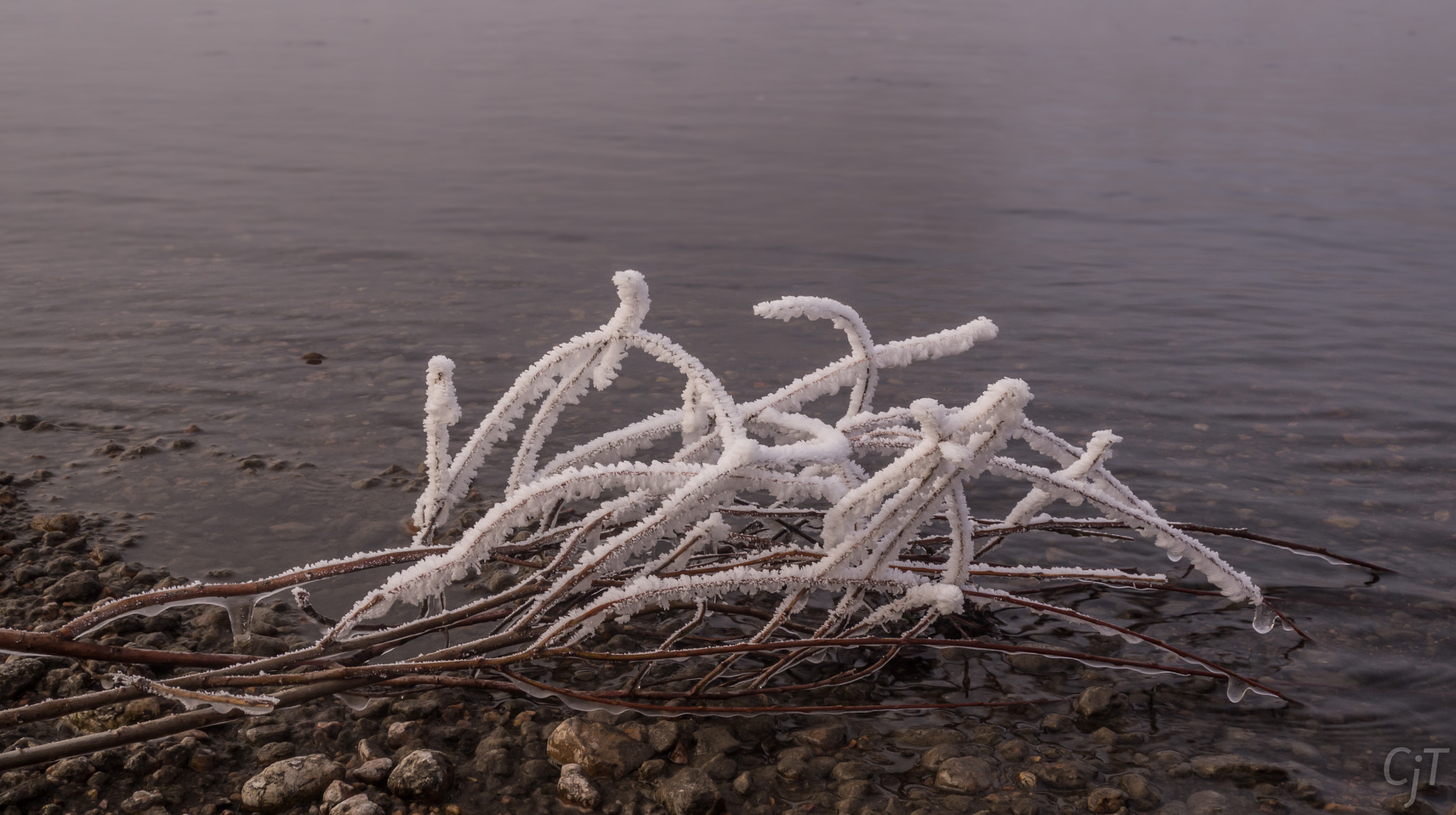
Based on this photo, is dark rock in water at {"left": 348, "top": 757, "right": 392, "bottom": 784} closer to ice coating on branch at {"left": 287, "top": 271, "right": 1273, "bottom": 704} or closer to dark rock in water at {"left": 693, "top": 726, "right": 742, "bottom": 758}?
ice coating on branch at {"left": 287, "top": 271, "right": 1273, "bottom": 704}

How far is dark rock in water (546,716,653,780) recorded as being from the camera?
8.93ft

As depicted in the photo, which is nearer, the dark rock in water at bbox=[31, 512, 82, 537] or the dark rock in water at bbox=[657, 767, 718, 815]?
the dark rock in water at bbox=[657, 767, 718, 815]

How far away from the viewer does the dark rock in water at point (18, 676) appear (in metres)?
2.96

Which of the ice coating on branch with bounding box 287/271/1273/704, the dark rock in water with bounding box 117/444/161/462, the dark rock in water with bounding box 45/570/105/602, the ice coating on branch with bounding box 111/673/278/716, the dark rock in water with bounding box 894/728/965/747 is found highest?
the ice coating on branch with bounding box 287/271/1273/704

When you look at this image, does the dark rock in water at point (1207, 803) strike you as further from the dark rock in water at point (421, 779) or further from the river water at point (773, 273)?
the dark rock in water at point (421, 779)

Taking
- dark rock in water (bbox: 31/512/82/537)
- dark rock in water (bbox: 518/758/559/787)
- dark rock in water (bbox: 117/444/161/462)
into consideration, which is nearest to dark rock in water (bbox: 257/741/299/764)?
dark rock in water (bbox: 518/758/559/787)

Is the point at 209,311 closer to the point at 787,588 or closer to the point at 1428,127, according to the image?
the point at 787,588

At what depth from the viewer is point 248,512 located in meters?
4.29

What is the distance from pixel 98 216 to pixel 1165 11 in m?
37.6

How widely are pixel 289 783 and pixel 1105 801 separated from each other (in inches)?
80.1

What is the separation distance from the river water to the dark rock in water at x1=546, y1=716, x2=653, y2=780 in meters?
1.63

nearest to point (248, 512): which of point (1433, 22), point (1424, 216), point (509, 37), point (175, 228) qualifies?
point (175, 228)

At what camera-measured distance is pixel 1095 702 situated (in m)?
2.99

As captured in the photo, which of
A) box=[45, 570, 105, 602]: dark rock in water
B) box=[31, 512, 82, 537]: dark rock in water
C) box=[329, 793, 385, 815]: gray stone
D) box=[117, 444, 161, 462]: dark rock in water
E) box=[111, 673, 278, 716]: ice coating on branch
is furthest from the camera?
box=[117, 444, 161, 462]: dark rock in water
